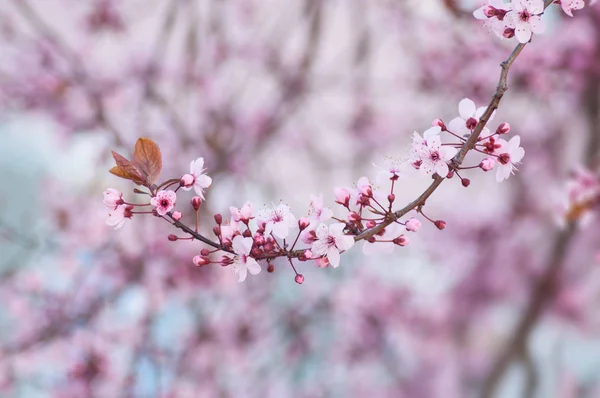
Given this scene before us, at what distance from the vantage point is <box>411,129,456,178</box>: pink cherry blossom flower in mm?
552

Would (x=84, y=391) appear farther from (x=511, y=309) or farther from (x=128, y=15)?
(x=511, y=309)

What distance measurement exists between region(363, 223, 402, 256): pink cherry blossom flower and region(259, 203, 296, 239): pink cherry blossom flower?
8cm

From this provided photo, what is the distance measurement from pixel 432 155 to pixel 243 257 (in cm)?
21

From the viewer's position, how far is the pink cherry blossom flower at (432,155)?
55 cm

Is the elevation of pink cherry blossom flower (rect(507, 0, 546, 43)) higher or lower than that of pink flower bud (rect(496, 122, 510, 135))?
higher

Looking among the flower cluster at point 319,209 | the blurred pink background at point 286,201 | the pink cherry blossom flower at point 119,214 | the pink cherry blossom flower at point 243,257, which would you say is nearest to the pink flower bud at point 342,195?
the flower cluster at point 319,209

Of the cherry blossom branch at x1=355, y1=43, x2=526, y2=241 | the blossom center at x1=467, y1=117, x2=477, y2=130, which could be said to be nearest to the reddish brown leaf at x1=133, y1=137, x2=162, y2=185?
the cherry blossom branch at x1=355, y1=43, x2=526, y2=241

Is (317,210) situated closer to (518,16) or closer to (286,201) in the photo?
(518,16)

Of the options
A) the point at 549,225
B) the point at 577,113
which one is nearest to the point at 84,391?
the point at 549,225

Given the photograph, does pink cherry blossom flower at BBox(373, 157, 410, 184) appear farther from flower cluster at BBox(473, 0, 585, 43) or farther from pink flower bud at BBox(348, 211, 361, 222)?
flower cluster at BBox(473, 0, 585, 43)

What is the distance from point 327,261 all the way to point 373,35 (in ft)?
7.12

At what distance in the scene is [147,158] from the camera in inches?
21.7

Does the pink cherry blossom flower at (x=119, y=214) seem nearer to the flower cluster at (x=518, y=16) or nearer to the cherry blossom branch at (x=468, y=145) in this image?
the cherry blossom branch at (x=468, y=145)

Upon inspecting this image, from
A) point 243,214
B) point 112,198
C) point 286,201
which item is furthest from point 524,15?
point 286,201
